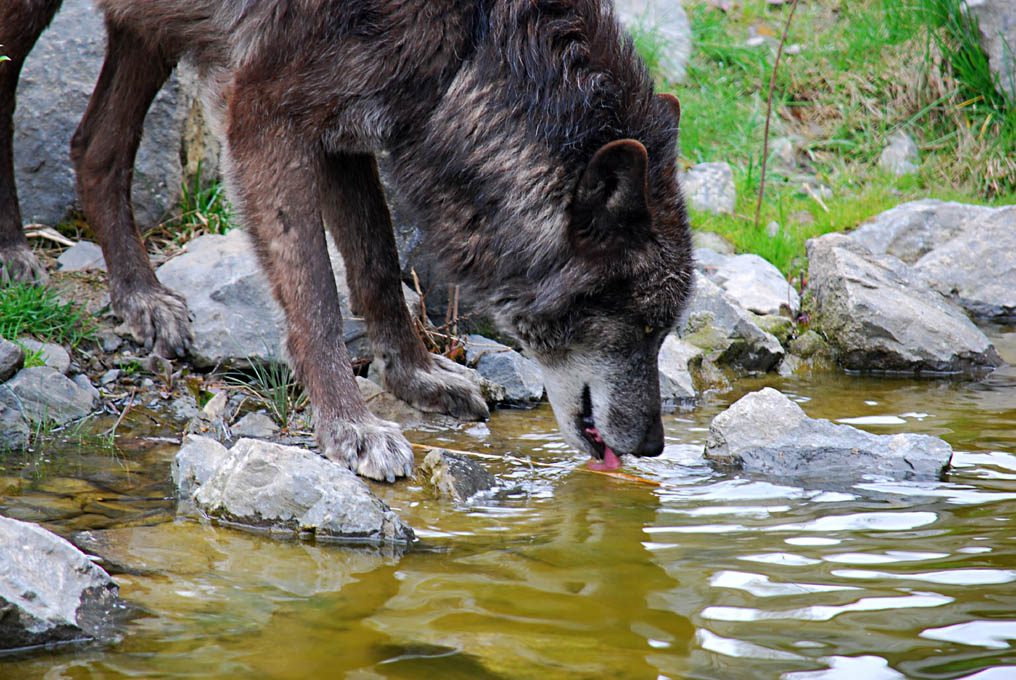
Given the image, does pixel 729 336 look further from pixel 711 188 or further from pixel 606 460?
pixel 711 188

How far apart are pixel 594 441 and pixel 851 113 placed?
19.7ft

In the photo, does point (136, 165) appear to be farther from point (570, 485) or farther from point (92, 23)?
point (570, 485)

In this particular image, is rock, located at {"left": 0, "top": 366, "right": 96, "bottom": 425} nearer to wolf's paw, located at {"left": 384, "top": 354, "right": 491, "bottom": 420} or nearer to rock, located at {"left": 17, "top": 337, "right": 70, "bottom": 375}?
rock, located at {"left": 17, "top": 337, "right": 70, "bottom": 375}

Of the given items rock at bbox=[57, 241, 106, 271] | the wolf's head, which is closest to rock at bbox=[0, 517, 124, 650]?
the wolf's head

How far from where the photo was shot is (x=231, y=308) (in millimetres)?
4762

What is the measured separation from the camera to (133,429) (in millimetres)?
4156

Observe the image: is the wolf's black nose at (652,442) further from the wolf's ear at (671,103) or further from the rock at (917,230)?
the rock at (917,230)

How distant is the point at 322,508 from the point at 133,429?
4.84ft

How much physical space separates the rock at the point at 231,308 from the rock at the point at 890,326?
243 centimetres

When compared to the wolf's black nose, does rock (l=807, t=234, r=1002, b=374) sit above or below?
above

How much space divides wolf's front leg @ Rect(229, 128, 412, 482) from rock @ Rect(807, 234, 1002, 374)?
2.91 m

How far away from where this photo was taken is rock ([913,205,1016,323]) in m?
6.46

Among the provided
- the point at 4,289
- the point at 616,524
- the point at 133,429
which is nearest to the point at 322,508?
the point at 616,524

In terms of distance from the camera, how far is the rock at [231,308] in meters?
4.66
